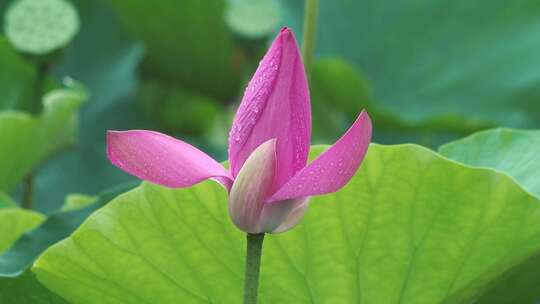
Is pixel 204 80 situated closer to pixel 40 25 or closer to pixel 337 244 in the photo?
pixel 40 25

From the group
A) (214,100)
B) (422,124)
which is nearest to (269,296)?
(422,124)

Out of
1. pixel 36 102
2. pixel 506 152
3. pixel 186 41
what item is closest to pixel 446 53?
pixel 186 41

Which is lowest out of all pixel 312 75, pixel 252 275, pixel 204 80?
pixel 204 80

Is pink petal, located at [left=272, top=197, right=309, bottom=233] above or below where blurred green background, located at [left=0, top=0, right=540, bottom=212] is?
above

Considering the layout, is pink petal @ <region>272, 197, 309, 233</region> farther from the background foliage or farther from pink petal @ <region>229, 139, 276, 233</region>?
the background foliage

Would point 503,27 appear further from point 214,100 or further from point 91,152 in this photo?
point 91,152

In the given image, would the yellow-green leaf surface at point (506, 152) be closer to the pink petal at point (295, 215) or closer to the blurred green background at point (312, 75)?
the pink petal at point (295, 215)

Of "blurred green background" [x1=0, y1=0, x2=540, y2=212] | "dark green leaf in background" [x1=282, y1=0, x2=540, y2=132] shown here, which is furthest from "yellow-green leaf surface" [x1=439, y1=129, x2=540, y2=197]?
"dark green leaf in background" [x1=282, y1=0, x2=540, y2=132]
